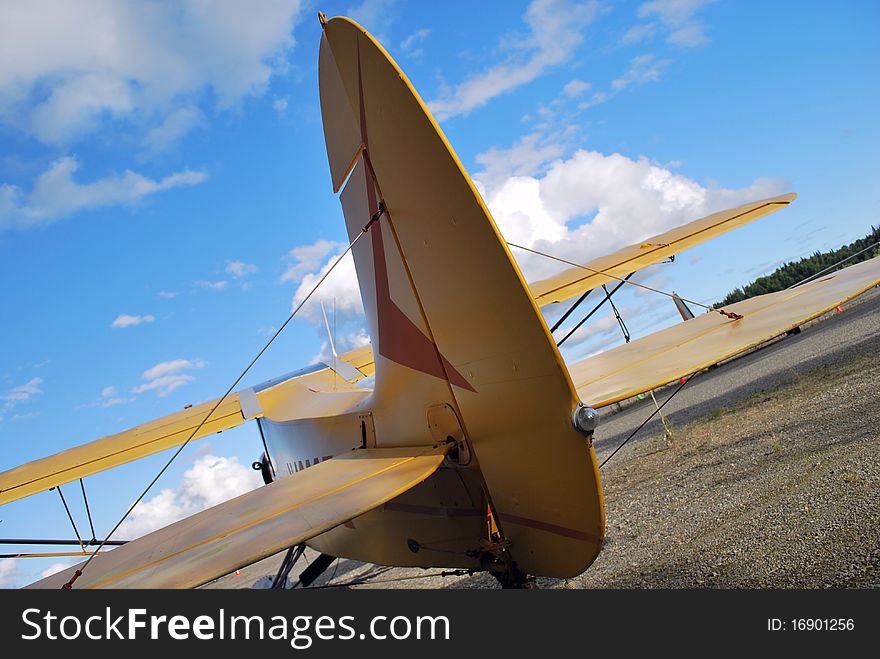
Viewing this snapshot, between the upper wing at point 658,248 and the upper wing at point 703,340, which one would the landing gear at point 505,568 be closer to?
the upper wing at point 703,340

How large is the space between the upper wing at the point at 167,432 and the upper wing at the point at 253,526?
326 cm

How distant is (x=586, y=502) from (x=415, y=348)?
1465 mm

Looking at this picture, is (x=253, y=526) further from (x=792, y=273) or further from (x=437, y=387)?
(x=792, y=273)

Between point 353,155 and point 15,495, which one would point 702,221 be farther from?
point 15,495

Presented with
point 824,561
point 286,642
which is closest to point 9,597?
point 286,642

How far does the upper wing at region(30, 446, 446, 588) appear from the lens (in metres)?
2.35

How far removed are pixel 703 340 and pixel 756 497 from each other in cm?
350

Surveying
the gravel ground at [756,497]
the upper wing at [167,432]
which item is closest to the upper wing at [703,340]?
the gravel ground at [756,497]

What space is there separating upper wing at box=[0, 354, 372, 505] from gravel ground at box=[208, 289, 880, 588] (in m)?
2.63

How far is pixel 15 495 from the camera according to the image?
7535mm

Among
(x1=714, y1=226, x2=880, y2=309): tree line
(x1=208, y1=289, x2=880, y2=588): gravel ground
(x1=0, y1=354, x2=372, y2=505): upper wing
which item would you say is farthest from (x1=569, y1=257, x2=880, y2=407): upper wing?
(x1=714, y1=226, x2=880, y2=309): tree line

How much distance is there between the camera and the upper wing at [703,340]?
321 cm

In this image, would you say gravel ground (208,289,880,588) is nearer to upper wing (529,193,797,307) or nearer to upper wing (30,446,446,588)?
upper wing (30,446,446,588)

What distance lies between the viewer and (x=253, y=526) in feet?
8.98
